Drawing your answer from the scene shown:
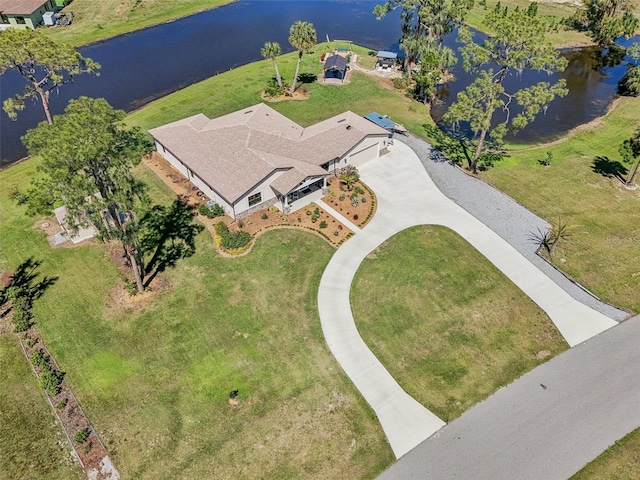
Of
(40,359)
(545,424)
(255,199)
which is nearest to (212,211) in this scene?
(255,199)

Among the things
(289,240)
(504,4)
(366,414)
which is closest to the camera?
(366,414)

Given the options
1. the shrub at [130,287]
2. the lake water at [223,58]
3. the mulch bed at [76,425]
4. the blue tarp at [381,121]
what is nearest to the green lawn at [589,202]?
the lake water at [223,58]

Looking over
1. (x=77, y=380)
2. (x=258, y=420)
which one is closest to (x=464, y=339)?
(x=258, y=420)

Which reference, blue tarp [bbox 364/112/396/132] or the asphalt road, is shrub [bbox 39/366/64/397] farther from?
blue tarp [bbox 364/112/396/132]

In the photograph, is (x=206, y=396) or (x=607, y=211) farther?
(x=607, y=211)

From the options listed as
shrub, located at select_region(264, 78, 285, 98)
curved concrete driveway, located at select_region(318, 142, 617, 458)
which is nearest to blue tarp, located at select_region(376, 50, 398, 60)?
shrub, located at select_region(264, 78, 285, 98)

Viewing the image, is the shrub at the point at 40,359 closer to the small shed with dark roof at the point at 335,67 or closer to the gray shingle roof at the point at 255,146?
the gray shingle roof at the point at 255,146

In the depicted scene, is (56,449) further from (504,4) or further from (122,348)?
(504,4)
